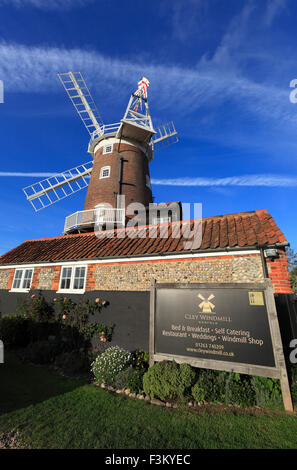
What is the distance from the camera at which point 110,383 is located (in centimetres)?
600

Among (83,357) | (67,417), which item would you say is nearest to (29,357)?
(83,357)

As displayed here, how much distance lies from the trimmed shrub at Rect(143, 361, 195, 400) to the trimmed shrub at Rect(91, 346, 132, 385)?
3.89ft

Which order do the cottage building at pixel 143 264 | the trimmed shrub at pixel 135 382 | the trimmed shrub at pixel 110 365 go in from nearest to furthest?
the trimmed shrub at pixel 135 382 → the trimmed shrub at pixel 110 365 → the cottage building at pixel 143 264

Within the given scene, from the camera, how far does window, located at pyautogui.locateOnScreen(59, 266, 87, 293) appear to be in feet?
31.1

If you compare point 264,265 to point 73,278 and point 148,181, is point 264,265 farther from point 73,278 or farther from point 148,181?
point 148,181

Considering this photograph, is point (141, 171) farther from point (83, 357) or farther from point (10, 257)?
point (83, 357)

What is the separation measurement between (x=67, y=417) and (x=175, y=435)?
216 cm

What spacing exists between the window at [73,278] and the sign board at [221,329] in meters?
4.54

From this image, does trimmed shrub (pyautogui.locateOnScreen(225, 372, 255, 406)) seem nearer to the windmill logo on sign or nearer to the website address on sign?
the website address on sign

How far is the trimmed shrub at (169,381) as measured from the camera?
4.93m

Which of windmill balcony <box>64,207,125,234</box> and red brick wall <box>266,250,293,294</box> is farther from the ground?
windmill balcony <box>64,207,125,234</box>

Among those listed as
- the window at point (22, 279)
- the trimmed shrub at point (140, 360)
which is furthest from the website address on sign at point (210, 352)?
the window at point (22, 279)

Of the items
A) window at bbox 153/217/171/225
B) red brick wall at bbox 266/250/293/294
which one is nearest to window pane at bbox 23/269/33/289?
window at bbox 153/217/171/225

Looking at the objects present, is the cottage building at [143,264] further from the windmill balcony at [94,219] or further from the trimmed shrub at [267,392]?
the windmill balcony at [94,219]
